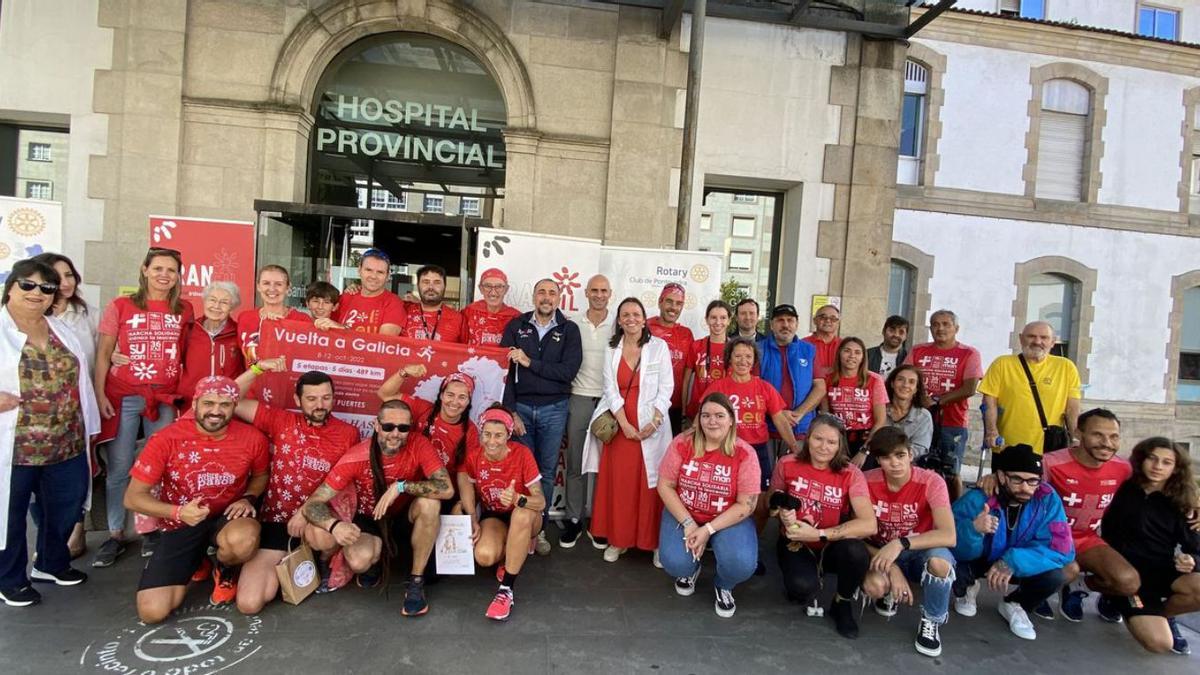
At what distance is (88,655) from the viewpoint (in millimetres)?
2898

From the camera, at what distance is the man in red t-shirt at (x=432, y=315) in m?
4.64

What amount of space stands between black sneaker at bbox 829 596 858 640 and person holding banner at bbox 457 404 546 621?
191 centimetres

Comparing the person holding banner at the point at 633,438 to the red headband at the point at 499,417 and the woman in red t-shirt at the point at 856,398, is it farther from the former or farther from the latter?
the woman in red t-shirt at the point at 856,398

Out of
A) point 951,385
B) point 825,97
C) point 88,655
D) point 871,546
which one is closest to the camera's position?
point 88,655

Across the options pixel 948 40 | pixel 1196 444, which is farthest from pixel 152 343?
pixel 1196 444

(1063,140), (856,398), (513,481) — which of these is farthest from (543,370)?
(1063,140)

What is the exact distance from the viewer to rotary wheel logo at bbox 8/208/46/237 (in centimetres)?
507

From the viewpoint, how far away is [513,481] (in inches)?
148

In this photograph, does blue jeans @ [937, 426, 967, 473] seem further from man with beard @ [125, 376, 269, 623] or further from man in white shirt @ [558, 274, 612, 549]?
man with beard @ [125, 376, 269, 623]

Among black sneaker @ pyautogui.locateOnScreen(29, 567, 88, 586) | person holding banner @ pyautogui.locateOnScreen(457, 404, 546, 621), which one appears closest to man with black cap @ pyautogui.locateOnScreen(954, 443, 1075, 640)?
person holding banner @ pyautogui.locateOnScreen(457, 404, 546, 621)

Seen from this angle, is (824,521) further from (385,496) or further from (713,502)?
(385,496)

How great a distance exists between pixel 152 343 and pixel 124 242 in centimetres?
332

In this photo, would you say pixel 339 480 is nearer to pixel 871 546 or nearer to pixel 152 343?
pixel 152 343

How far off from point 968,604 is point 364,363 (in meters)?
4.47
